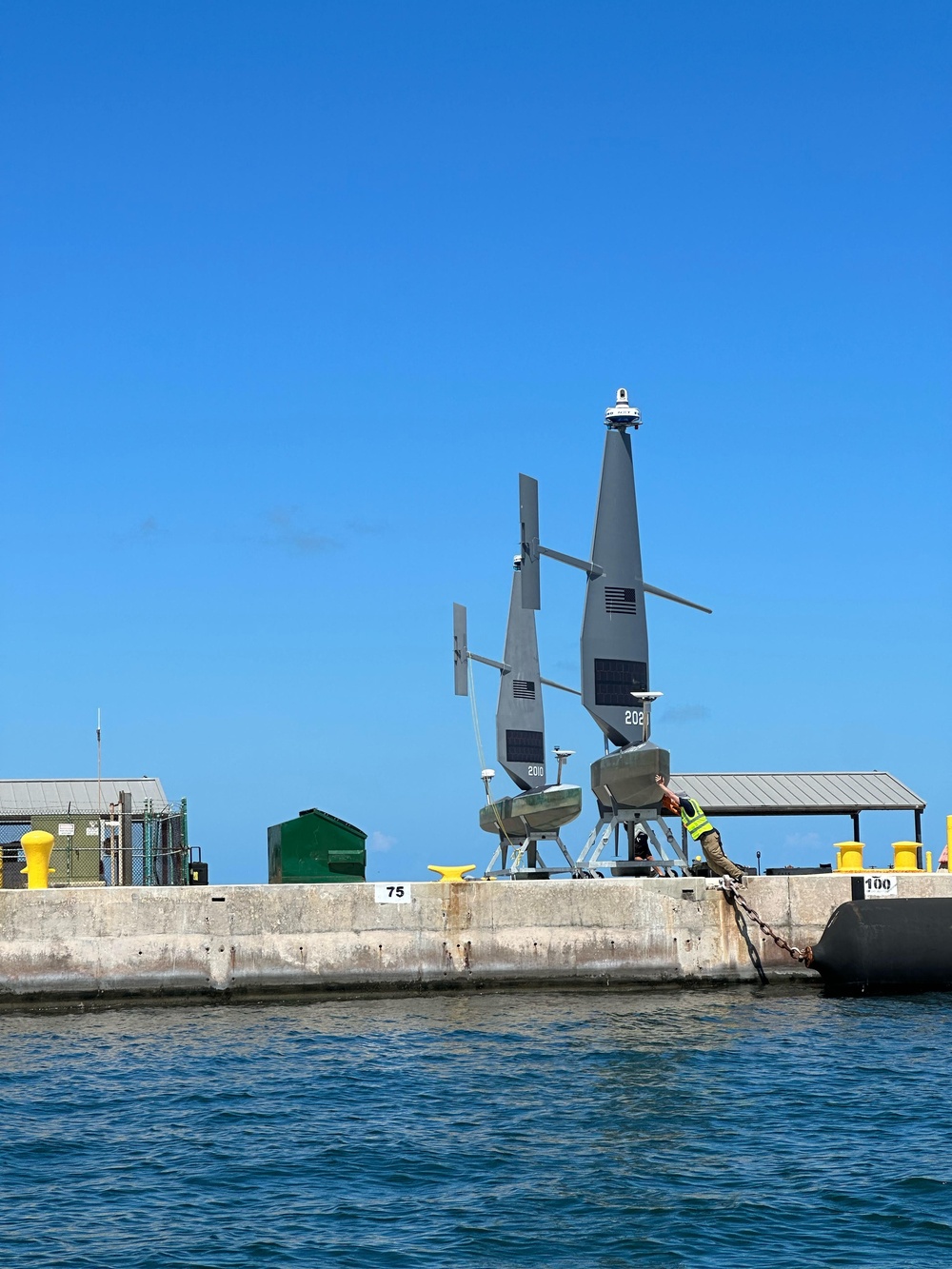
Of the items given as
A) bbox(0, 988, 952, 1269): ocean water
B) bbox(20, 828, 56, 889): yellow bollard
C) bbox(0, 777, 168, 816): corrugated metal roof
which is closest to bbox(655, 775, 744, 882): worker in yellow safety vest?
bbox(0, 988, 952, 1269): ocean water

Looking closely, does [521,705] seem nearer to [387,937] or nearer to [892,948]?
[387,937]

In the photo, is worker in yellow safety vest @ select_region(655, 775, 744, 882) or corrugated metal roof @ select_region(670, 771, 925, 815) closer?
worker in yellow safety vest @ select_region(655, 775, 744, 882)

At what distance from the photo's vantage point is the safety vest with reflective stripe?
29.4m

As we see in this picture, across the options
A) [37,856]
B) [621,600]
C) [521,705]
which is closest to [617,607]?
[621,600]

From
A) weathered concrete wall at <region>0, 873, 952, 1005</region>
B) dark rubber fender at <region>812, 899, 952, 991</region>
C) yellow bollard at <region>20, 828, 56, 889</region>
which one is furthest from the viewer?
yellow bollard at <region>20, 828, 56, 889</region>

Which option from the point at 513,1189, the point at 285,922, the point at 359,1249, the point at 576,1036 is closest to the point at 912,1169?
the point at 513,1189

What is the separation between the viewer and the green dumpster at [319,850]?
32.4 m

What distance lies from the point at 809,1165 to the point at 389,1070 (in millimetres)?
7359

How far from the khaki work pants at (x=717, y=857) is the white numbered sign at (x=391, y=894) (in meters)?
6.09

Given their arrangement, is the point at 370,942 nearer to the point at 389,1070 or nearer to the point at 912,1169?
the point at 389,1070

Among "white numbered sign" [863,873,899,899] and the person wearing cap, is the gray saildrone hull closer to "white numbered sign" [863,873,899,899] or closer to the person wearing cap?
the person wearing cap

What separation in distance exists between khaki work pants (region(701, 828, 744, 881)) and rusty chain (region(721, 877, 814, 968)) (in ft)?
0.83

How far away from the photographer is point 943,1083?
66.9ft

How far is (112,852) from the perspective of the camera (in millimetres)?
36344
